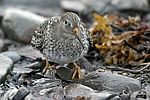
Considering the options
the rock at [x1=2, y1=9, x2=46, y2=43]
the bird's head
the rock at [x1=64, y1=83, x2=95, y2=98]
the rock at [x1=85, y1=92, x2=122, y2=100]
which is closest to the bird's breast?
the bird's head

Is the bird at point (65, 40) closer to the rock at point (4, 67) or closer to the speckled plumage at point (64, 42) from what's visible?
the speckled plumage at point (64, 42)

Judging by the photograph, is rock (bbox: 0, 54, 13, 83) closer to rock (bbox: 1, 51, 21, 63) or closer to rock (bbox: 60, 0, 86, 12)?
rock (bbox: 1, 51, 21, 63)

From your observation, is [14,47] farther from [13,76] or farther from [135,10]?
[135,10]

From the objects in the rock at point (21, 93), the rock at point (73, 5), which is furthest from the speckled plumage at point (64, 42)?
the rock at point (73, 5)

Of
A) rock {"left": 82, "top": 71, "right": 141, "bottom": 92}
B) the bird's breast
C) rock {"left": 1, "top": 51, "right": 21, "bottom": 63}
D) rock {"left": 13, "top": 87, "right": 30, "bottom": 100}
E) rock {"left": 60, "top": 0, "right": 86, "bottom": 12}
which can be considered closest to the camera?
rock {"left": 13, "top": 87, "right": 30, "bottom": 100}

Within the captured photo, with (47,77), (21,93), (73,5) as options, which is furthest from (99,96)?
(73,5)

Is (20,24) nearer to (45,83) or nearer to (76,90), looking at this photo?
(45,83)
